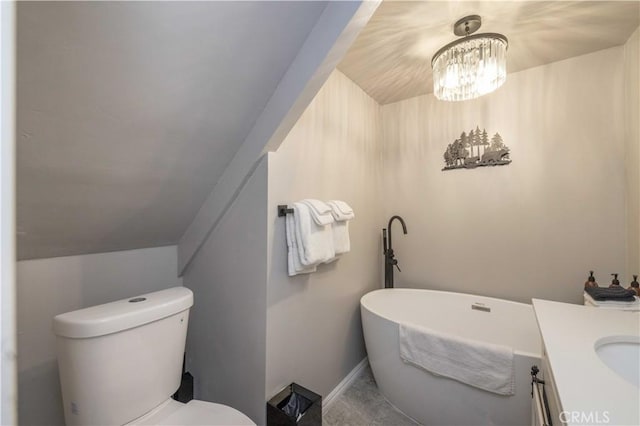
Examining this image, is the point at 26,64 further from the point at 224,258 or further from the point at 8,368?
the point at 224,258

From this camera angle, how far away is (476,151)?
7.86 ft

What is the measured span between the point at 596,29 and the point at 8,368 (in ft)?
9.24

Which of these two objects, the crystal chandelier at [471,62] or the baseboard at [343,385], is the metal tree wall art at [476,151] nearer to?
the crystal chandelier at [471,62]

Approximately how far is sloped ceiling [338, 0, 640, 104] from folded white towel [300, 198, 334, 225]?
1.09 m

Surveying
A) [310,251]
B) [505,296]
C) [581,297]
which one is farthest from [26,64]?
[581,297]

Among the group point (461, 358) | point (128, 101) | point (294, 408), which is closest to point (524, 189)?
point (461, 358)

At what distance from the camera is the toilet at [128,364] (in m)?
1.10

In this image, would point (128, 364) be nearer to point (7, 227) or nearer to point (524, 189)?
point (7, 227)

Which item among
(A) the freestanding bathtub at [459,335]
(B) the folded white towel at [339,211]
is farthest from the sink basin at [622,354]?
(B) the folded white towel at [339,211]

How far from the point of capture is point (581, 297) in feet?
6.64

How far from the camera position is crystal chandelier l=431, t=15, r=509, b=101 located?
1496 millimetres

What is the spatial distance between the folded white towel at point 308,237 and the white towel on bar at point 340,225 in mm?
179

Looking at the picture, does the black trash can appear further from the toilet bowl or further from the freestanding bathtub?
the freestanding bathtub

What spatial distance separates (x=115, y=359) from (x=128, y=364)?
2.6 inches
